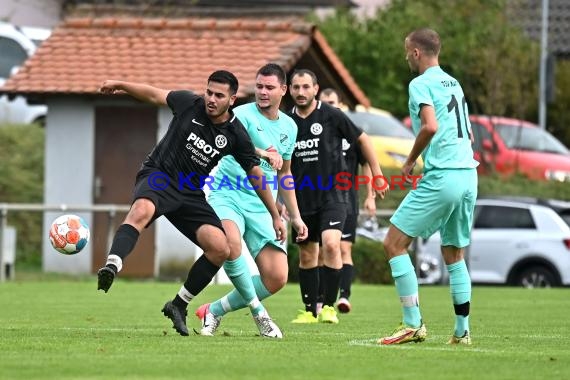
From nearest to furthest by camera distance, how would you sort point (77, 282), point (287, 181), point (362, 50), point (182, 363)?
point (182, 363), point (287, 181), point (77, 282), point (362, 50)

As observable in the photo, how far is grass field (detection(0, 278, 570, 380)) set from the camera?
383 inches

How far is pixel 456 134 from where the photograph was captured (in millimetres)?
11695

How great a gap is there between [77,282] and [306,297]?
31.0ft

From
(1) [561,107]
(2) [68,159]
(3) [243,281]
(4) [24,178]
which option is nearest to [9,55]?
(4) [24,178]

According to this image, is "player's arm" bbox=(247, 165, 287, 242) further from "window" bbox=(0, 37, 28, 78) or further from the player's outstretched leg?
"window" bbox=(0, 37, 28, 78)

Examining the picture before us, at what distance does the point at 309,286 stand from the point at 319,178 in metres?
1.09

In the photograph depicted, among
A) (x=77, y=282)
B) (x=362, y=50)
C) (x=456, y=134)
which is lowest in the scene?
(x=77, y=282)

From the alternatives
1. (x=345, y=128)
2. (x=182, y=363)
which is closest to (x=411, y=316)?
(x=182, y=363)

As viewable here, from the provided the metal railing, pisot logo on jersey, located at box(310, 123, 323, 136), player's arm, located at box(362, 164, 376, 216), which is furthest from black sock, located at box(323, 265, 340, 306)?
the metal railing

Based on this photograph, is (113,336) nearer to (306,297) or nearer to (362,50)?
(306,297)

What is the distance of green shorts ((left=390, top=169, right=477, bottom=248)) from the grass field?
0.86 meters

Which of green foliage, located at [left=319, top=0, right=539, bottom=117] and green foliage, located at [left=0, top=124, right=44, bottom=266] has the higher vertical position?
green foliage, located at [left=319, top=0, right=539, bottom=117]

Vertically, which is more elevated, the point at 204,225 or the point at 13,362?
the point at 204,225

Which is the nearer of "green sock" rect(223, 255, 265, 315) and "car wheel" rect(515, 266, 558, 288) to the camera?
"green sock" rect(223, 255, 265, 315)
